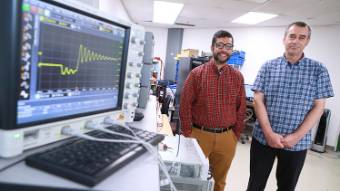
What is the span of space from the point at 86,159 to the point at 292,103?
1.67 m

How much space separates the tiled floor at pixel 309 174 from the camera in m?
2.94

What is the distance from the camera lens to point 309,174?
3434 mm

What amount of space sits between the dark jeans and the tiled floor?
786 mm

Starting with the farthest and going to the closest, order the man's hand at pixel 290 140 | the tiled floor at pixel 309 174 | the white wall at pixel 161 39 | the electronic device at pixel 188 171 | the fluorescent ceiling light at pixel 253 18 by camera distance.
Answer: the white wall at pixel 161 39, the fluorescent ceiling light at pixel 253 18, the tiled floor at pixel 309 174, the man's hand at pixel 290 140, the electronic device at pixel 188 171

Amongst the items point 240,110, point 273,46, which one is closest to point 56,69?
point 240,110

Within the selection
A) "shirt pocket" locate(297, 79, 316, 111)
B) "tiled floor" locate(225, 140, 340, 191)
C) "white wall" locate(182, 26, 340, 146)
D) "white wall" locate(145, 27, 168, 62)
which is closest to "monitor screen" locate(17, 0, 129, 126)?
"shirt pocket" locate(297, 79, 316, 111)

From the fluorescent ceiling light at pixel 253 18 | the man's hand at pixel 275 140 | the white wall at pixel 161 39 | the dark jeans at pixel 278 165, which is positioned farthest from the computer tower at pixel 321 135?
the white wall at pixel 161 39

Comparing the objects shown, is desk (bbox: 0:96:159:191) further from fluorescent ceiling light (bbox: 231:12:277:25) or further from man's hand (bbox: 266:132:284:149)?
fluorescent ceiling light (bbox: 231:12:277:25)

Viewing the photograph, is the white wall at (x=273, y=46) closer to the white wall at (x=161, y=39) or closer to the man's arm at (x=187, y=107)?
the white wall at (x=161, y=39)

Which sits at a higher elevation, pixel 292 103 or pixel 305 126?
pixel 292 103

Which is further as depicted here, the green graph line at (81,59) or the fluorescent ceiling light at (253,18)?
the fluorescent ceiling light at (253,18)

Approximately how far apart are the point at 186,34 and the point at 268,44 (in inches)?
101

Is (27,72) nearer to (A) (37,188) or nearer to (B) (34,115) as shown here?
(B) (34,115)

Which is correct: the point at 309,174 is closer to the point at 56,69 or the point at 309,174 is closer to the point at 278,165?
the point at 278,165
